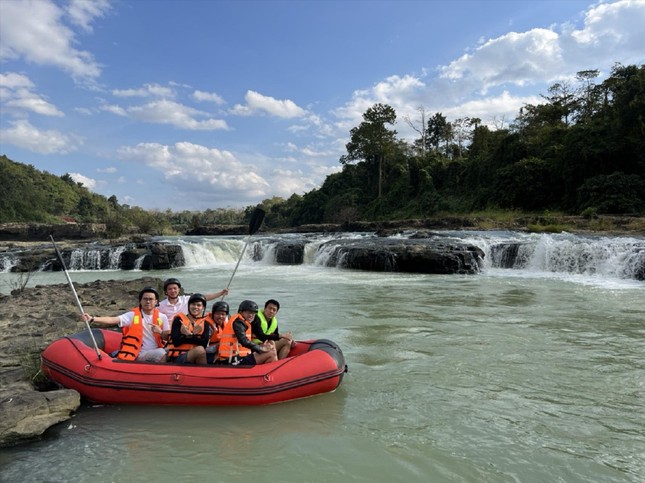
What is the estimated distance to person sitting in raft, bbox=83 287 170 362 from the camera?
4.51 m

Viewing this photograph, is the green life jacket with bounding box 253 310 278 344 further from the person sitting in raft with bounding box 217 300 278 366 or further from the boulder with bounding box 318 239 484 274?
the boulder with bounding box 318 239 484 274

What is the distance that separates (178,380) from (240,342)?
642mm

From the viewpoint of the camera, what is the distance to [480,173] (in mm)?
37125

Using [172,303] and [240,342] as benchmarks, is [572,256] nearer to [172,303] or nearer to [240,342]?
[240,342]

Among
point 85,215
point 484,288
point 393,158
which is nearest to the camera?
point 484,288

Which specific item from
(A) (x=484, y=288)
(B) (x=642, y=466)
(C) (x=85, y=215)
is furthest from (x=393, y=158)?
(B) (x=642, y=466)

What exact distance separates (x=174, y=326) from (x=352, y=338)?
10.7 ft

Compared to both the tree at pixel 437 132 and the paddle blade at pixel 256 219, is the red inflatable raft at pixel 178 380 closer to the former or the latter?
the paddle blade at pixel 256 219

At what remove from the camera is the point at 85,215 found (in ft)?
216

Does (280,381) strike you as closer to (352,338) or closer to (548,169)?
(352,338)

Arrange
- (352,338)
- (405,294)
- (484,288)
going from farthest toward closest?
(484,288)
(405,294)
(352,338)

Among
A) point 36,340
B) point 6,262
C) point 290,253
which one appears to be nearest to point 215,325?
point 36,340

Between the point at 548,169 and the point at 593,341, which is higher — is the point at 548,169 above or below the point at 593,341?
above

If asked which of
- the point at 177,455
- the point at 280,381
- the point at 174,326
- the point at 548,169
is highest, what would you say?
the point at 548,169
